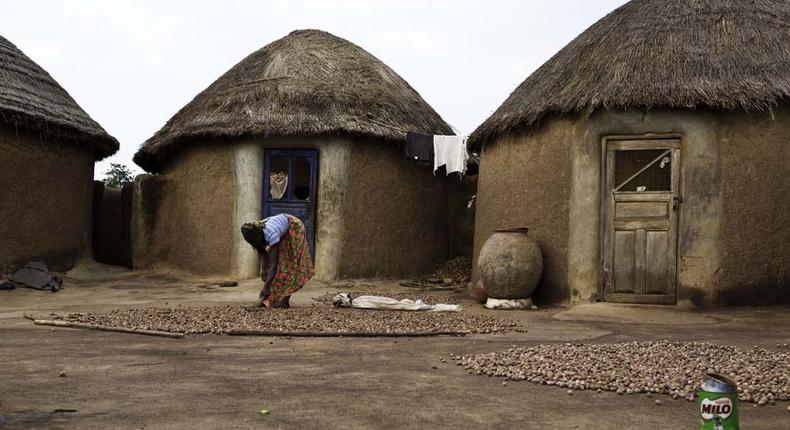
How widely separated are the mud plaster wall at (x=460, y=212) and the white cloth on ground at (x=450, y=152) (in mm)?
1052

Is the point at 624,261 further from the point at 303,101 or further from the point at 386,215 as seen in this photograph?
the point at 303,101

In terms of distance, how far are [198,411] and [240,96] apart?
8.61 m

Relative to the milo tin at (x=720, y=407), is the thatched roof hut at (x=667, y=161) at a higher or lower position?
higher

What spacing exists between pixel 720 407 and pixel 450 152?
865cm

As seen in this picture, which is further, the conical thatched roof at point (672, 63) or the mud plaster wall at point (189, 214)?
the mud plaster wall at point (189, 214)

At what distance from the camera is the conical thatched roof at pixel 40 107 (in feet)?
32.8

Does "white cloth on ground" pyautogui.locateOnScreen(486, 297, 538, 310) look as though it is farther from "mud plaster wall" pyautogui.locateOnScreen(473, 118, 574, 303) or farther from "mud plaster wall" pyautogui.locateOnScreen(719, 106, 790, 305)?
"mud plaster wall" pyautogui.locateOnScreen(719, 106, 790, 305)

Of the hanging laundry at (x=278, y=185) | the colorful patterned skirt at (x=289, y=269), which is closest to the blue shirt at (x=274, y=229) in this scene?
the colorful patterned skirt at (x=289, y=269)

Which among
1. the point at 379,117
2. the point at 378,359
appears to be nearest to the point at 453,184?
the point at 379,117

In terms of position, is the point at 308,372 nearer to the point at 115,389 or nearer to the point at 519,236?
the point at 115,389

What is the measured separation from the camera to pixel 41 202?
1041 centimetres

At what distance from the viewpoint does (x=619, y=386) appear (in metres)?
3.64

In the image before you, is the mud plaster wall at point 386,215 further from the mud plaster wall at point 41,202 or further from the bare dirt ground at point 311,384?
the bare dirt ground at point 311,384

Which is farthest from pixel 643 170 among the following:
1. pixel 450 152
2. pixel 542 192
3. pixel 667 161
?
pixel 450 152
